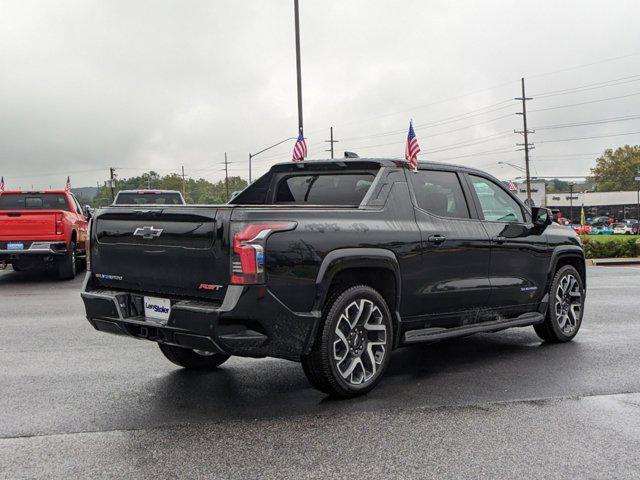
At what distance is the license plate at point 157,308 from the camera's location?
190 inches

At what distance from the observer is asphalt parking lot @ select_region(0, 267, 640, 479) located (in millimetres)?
3795

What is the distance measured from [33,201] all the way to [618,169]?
14041cm


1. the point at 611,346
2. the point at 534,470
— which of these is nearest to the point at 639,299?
the point at 611,346

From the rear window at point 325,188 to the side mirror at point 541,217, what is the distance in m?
2.07

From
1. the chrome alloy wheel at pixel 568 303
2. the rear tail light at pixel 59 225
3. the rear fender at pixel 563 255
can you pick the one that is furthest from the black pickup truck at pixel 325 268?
the rear tail light at pixel 59 225

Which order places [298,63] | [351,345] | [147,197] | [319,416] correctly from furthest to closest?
[298,63] < [147,197] < [351,345] < [319,416]

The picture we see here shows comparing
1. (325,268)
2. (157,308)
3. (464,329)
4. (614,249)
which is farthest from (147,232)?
(614,249)

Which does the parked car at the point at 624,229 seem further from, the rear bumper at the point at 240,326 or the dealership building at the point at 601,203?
the rear bumper at the point at 240,326

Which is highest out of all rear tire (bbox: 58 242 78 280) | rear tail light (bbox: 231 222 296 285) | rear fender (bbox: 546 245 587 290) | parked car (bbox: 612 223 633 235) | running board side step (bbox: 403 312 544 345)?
rear tail light (bbox: 231 222 296 285)

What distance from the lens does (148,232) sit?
500 centimetres

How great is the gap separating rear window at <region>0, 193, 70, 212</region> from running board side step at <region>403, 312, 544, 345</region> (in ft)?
39.2

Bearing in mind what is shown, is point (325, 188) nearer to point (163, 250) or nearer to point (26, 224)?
point (163, 250)

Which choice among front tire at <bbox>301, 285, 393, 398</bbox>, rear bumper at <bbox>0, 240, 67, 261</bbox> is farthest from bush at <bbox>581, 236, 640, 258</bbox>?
front tire at <bbox>301, 285, 393, 398</bbox>

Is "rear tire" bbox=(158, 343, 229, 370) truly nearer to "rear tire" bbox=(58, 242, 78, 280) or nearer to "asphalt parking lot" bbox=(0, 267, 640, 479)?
"asphalt parking lot" bbox=(0, 267, 640, 479)
